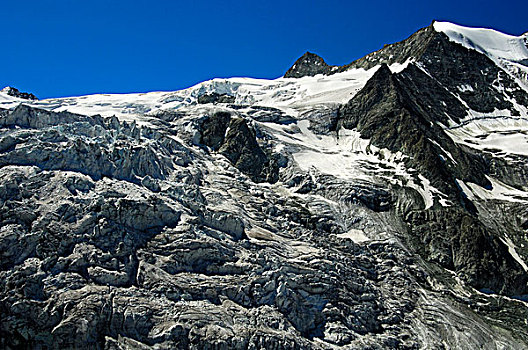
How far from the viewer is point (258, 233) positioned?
41219 mm

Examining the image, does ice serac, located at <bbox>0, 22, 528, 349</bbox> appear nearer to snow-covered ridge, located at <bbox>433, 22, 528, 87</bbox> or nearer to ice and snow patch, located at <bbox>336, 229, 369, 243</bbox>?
ice and snow patch, located at <bbox>336, 229, 369, 243</bbox>

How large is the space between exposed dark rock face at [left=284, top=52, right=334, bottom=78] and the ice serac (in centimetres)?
5288

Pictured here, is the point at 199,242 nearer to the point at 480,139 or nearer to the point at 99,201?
the point at 99,201

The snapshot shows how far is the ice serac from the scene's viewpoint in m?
30.3

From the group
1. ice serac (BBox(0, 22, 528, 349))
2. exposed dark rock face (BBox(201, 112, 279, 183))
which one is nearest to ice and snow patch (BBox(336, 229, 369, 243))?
ice serac (BBox(0, 22, 528, 349))

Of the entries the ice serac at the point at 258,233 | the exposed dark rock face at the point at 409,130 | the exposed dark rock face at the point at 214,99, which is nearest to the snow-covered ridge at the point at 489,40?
the exposed dark rock face at the point at 409,130

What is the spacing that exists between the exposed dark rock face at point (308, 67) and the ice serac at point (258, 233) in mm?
52882

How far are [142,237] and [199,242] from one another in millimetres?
4172

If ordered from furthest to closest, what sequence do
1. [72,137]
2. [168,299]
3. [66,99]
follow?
[66,99], [72,137], [168,299]

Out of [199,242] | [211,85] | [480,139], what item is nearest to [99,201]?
[199,242]

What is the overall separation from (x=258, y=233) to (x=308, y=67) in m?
94.3

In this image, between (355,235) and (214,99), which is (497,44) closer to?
(214,99)

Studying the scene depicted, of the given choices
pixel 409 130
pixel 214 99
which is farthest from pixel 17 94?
pixel 409 130

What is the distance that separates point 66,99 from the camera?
3954 inches
